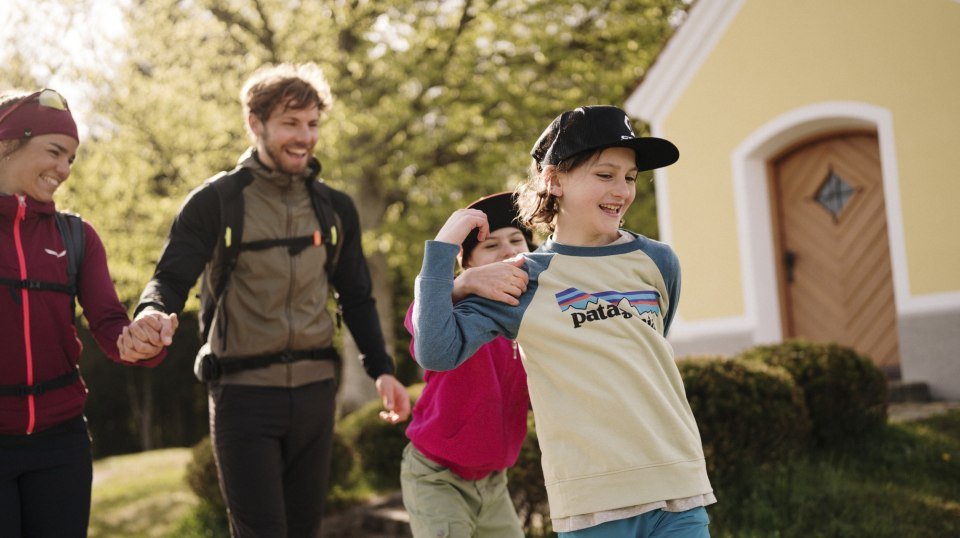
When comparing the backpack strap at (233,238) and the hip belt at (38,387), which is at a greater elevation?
the backpack strap at (233,238)

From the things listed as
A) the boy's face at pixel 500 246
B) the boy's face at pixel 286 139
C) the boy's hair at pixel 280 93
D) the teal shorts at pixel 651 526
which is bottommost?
the teal shorts at pixel 651 526

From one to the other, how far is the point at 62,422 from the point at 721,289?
28.3 ft

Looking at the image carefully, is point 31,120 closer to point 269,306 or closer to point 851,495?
point 269,306

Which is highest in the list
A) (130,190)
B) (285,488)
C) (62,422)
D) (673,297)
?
(130,190)

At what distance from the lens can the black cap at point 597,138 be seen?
2.80 meters

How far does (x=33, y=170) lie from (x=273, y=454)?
136 cm

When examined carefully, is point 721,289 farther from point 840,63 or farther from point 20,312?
point 20,312

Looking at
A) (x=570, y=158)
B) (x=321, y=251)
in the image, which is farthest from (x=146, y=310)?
(x=570, y=158)

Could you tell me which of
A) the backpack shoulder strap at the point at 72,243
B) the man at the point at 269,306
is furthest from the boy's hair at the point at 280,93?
the backpack shoulder strap at the point at 72,243

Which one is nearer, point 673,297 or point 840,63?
point 673,297

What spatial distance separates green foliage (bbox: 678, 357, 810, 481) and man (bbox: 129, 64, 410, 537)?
2573 millimetres

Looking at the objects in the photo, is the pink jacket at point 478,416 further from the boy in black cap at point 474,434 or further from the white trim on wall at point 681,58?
the white trim on wall at point 681,58

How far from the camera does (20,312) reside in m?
3.24

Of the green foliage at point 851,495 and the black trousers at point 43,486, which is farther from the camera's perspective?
the green foliage at point 851,495
